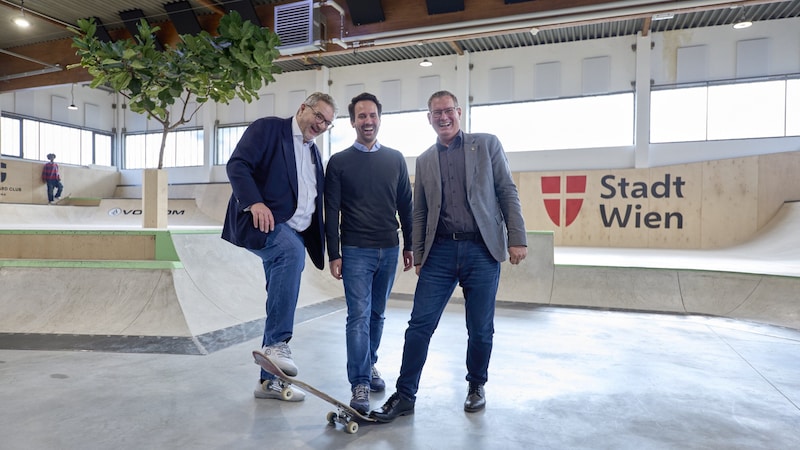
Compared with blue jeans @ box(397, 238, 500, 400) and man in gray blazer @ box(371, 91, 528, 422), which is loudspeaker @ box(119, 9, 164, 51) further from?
blue jeans @ box(397, 238, 500, 400)

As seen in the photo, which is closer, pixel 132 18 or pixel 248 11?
pixel 248 11

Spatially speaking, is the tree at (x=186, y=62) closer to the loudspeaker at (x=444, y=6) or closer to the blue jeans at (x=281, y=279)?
the blue jeans at (x=281, y=279)

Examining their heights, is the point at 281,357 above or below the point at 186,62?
below

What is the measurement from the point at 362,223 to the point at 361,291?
35cm

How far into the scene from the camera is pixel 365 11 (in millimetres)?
6746

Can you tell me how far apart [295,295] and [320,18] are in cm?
619

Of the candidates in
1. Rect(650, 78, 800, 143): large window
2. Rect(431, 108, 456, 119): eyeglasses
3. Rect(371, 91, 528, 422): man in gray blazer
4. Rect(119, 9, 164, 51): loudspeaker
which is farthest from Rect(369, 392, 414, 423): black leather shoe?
Rect(650, 78, 800, 143): large window

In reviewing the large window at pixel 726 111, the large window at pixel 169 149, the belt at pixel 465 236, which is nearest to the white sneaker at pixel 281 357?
the belt at pixel 465 236

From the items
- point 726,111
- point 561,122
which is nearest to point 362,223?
point 561,122

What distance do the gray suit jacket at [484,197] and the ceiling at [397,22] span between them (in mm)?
4713

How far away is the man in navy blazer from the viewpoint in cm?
230

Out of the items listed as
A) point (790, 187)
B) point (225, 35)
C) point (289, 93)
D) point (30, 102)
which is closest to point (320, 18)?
point (225, 35)

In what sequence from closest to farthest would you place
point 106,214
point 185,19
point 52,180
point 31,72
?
1. point 185,19
2. point 31,72
3. point 106,214
4. point 52,180

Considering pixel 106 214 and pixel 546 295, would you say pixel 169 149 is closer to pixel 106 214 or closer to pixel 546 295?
pixel 106 214
